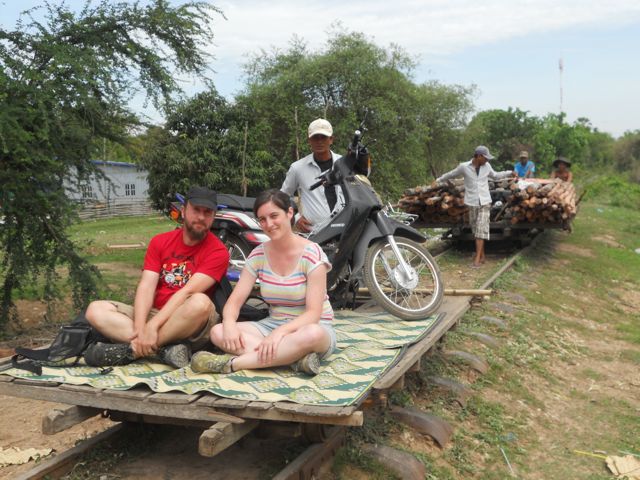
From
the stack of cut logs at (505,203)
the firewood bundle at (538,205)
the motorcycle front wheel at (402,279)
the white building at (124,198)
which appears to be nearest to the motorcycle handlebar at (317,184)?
the motorcycle front wheel at (402,279)

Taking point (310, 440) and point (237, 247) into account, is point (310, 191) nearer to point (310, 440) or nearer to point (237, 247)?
point (237, 247)

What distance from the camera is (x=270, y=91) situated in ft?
87.4

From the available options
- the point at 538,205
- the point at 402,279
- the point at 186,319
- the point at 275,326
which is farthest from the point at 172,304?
the point at 538,205

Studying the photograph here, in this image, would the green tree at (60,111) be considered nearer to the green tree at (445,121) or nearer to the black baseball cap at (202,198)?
the black baseball cap at (202,198)

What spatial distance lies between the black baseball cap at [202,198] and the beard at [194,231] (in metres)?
0.15

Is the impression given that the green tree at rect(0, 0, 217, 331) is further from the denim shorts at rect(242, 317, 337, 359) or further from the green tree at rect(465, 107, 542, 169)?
the green tree at rect(465, 107, 542, 169)

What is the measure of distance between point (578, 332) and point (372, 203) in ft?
14.9

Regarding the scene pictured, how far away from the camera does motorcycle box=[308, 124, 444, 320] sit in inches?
222

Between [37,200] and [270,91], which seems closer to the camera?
[37,200]

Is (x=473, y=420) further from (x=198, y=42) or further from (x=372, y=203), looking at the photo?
(x=198, y=42)

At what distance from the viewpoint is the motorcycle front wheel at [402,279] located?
554cm

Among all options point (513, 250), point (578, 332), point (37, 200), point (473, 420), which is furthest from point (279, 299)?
point (513, 250)

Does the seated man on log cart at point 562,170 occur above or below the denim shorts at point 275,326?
above

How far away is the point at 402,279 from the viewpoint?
18.6 feet
